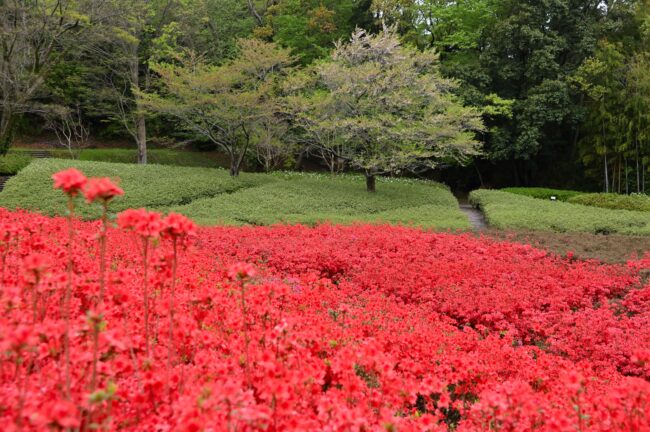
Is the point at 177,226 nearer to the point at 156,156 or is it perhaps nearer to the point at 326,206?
the point at 326,206

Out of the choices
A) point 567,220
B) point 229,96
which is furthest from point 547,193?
point 229,96

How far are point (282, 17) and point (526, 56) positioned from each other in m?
13.8

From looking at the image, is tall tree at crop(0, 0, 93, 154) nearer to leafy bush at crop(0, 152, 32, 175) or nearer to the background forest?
the background forest

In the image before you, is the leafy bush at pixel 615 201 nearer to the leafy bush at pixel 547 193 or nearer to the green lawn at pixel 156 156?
the leafy bush at pixel 547 193

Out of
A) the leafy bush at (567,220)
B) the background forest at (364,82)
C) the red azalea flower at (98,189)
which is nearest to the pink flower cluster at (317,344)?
the red azalea flower at (98,189)

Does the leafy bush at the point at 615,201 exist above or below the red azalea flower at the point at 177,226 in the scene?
below

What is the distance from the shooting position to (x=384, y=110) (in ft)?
61.2

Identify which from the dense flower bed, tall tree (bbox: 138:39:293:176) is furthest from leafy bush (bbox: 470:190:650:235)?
tall tree (bbox: 138:39:293:176)

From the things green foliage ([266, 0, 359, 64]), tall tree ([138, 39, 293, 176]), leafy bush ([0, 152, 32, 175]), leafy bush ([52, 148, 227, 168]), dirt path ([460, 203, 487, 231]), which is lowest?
dirt path ([460, 203, 487, 231])

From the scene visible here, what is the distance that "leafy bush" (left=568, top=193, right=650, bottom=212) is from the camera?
59.5ft

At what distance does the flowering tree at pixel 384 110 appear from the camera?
17.9 m

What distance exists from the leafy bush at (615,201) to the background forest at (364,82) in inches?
189

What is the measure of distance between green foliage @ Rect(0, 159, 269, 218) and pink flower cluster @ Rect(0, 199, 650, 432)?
8.53m

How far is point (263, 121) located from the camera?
20.7m
